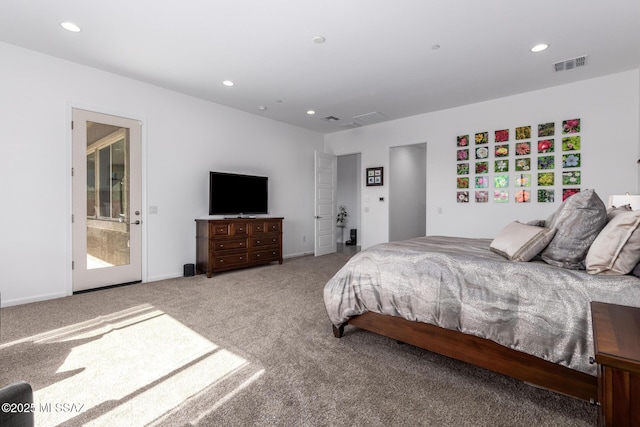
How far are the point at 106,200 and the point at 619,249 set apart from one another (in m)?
5.06

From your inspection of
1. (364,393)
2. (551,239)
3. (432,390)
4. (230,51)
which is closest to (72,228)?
(230,51)

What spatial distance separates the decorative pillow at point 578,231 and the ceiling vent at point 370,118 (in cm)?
422

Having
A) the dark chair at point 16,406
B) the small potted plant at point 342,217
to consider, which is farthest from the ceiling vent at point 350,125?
the dark chair at point 16,406

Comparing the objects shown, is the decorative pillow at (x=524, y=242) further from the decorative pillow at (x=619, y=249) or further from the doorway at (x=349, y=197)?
the doorway at (x=349, y=197)

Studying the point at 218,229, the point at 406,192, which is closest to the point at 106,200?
the point at 218,229

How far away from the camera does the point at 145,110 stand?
172 inches

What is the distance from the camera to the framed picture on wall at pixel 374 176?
20.9 feet

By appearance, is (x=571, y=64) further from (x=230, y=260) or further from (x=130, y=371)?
(x=130, y=371)

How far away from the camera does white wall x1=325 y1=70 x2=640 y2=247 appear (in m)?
3.99

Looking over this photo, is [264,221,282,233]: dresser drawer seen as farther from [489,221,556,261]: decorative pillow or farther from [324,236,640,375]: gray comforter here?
[489,221,556,261]: decorative pillow

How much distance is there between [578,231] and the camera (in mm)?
1744

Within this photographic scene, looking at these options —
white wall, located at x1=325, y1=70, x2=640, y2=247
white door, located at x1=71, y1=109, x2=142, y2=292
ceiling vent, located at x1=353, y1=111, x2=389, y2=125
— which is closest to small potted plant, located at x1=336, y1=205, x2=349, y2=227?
white wall, located at x1=325, y1=70, x2=640, y2=247

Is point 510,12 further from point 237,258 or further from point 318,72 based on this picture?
point 237,258

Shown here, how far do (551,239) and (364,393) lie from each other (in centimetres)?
146
